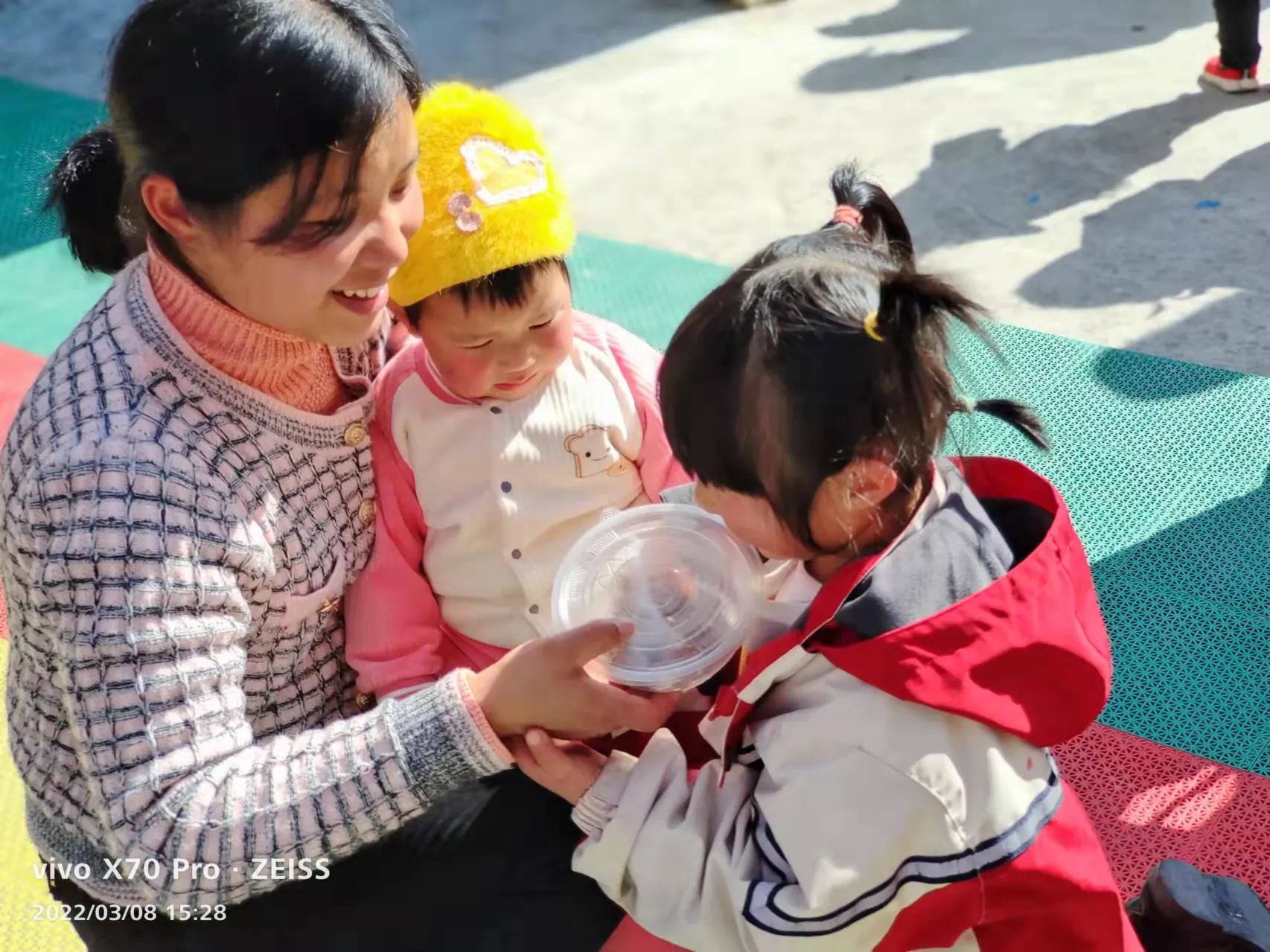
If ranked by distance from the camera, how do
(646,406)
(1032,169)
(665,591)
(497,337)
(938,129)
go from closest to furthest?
1. (665,591)
2. (497,337)
3. (646,406)
4. (1032,169)
5. (938,129)

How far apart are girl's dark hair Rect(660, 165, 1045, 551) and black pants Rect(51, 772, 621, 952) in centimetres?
56

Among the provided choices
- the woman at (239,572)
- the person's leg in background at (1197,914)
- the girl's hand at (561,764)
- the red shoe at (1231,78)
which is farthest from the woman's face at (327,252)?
the red shoe at (1231,78)

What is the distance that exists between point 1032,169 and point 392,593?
323cm

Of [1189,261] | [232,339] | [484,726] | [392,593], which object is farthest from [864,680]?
[1189,261]

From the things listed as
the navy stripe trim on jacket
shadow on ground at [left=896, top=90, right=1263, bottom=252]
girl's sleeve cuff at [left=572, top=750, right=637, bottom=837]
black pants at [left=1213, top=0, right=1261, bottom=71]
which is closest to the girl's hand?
girl's sleeve cuff at [left=572, top=750, right=637, bottom=837]

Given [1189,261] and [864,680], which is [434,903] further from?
[1189,261]

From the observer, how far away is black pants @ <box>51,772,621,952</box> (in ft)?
4.97

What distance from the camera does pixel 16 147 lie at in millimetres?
4883

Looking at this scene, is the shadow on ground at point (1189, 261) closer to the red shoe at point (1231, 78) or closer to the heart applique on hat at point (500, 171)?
the red shoe at point (1231, 78)

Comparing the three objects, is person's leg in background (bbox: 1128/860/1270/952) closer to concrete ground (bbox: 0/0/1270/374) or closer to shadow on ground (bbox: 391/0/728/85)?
concrete ground (bbox: 0/0/1270/374)

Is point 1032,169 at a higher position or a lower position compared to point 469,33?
lower

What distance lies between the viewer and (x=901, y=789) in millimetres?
1269

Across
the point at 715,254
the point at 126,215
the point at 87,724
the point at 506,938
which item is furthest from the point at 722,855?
the point at 715,254

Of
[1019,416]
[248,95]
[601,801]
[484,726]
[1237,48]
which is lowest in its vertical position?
[1237,48]
